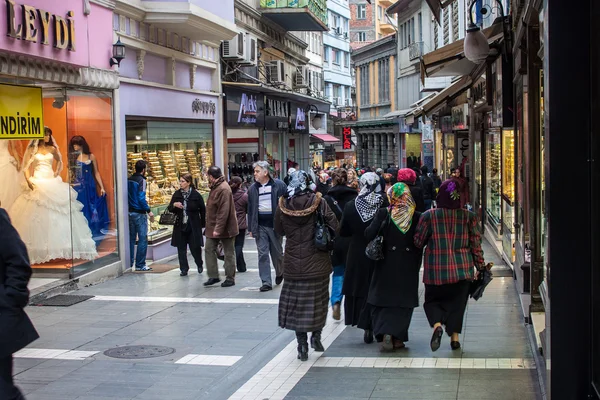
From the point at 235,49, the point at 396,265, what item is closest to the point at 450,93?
the point at 235,49

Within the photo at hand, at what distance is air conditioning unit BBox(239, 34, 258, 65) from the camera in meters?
23.6

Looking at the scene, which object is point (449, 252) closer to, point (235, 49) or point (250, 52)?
point (235, 49)

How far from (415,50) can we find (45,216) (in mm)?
29111

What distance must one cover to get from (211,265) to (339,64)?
2012 inches

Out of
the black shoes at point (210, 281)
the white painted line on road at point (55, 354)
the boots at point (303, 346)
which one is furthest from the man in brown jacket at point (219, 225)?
the boots at point (303, 346)

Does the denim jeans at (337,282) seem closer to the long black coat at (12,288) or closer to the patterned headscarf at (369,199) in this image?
the patterned headscarf at (369,199)

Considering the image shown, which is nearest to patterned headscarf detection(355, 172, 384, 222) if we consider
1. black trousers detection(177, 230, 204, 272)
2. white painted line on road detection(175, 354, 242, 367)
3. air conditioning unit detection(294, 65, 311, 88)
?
white painted line on road detection(175, 354, 242, 367)

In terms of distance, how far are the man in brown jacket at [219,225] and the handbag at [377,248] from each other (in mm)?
5092

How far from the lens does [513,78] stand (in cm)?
1212

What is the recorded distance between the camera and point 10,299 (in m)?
5.38

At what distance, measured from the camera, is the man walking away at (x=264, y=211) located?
12.5 m
